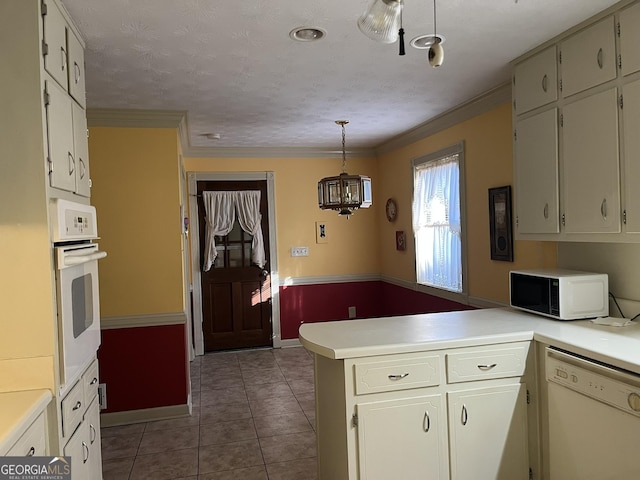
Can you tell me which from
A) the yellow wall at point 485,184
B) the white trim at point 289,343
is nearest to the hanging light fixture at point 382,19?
the yellow wall at point 485,184

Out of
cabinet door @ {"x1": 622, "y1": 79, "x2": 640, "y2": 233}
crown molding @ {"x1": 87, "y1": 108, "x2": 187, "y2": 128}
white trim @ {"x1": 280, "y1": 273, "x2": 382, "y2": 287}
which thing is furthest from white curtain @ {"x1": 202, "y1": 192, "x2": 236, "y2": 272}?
cabinet door @ {"x1": 622, "y1": 79, "x2": 640, "y2": 233}

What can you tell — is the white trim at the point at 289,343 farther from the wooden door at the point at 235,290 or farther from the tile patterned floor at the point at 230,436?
the tile patterned floor at the point at 230,436

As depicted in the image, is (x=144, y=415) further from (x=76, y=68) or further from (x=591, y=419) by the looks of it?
(x=591, y=419)

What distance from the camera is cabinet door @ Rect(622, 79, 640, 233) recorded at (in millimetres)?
2221

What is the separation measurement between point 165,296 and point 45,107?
2235 millimetres

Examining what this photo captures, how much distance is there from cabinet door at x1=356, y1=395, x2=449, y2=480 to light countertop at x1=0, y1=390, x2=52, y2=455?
1271 millimetres

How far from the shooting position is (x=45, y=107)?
73.9 inches

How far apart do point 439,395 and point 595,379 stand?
667mm

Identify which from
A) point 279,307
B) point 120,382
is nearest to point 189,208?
point 279,307

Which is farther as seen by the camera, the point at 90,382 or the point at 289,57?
the point at 289,57

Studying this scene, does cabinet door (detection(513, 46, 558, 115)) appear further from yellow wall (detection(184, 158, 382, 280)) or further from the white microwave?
yellow wall (detection(184, 158, 382, 280))

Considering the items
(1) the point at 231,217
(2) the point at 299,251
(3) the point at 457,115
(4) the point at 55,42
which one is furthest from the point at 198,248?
(4) the point at 55,42

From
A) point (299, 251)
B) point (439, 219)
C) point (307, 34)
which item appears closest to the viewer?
point (307, 34)

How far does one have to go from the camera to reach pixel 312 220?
5.97m
